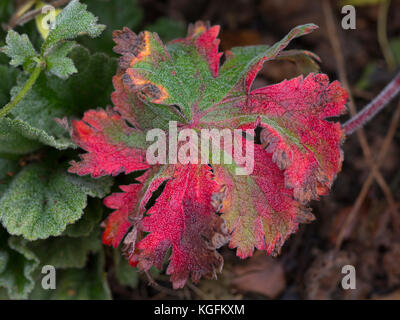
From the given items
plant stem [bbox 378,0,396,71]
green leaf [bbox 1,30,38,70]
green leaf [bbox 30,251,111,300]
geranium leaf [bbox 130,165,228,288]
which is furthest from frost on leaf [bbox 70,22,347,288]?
plant stem [bbox 378,0,396,71]

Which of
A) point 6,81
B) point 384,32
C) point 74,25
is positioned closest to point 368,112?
point 384,32

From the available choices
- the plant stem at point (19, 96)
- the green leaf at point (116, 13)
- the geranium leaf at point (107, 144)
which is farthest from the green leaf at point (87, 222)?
the green leaf at point (116, 13)

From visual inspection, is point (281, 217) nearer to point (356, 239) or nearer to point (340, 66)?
point (356, 239)

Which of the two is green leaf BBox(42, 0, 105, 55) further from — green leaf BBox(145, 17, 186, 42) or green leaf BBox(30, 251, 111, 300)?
green leaf BBox(30, 251, 111, 300)

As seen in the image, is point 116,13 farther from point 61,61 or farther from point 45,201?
point 45,201
